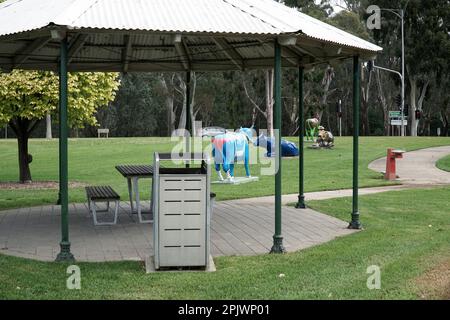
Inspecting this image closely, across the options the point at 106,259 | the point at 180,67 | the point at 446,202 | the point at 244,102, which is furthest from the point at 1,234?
the point at 244,102

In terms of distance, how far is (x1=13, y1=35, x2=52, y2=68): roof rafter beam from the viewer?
1118cm

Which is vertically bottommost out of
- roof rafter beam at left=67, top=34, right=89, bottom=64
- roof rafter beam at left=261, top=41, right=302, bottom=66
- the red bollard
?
the red bollard

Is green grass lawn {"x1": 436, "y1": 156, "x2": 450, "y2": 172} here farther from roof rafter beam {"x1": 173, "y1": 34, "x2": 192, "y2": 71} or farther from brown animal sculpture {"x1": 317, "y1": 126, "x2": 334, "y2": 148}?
roof rafter beam {"x1": 173, "y1": 34, "x2": 192, "y2": 71}

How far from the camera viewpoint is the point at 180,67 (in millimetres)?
15844

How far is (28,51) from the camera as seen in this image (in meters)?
12.3

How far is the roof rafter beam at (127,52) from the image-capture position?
13.5 meters

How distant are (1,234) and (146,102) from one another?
6292cm

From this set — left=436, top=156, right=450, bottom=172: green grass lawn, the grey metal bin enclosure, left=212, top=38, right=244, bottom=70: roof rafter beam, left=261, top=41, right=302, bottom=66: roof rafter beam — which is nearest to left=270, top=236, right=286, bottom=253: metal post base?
the grey metal bin enclosure

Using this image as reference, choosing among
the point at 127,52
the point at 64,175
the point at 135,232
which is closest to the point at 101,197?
the point at 135,232

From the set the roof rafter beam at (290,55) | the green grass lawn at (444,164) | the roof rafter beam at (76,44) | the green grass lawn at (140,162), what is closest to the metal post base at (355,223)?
the roof rafter beam at (290,55)

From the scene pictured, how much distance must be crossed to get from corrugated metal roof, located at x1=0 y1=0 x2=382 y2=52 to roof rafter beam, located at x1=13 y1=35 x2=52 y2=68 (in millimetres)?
969

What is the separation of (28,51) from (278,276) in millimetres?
7169

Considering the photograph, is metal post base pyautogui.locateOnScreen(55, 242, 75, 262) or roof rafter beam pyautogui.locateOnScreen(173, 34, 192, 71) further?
roof rafter beam pyautogui.locateOnScreen(173, 34, 192, 71)
